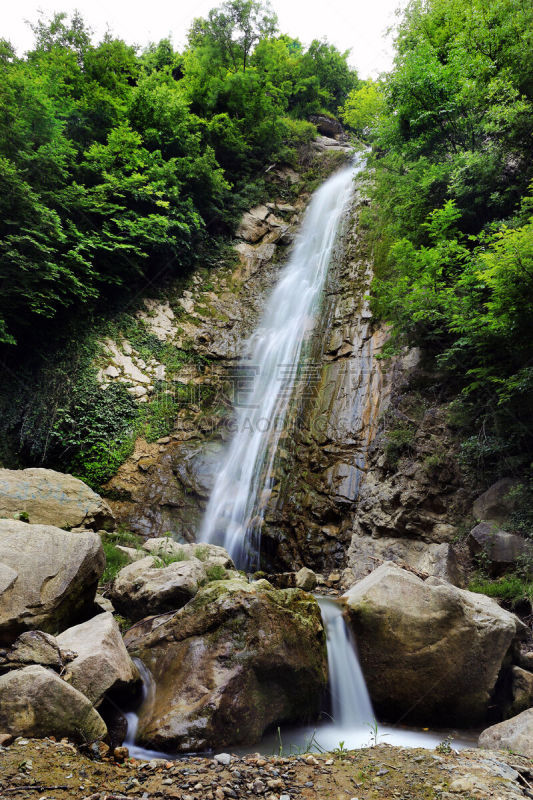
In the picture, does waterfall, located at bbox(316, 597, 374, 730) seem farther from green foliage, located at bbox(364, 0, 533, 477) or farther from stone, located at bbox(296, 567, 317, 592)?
green foliage, located at bbox(364, 0, 533, 477)

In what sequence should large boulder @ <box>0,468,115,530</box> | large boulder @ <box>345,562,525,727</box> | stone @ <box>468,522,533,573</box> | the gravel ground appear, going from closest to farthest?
the gravel ground
large boulder @ <box>345,562,525,727</box>
stone @ <box>468,522,533,573</box>
large boulder @ <box>0,468,115,530</box>

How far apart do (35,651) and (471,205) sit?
353 inches

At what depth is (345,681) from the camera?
408cm

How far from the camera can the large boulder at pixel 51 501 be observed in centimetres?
562

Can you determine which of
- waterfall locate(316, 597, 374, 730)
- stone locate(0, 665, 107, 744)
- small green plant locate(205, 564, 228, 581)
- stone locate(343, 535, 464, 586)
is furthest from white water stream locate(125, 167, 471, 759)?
stone locate(343, 535, 464, 586)

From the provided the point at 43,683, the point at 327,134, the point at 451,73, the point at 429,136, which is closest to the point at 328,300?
the point at 429,136

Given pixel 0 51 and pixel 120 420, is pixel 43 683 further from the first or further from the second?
pixel 0 51

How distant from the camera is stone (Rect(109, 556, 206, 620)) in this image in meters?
4.55

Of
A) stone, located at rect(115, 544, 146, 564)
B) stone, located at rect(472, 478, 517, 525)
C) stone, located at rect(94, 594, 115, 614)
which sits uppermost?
stone, located at rect(472, 478, 517, 525)

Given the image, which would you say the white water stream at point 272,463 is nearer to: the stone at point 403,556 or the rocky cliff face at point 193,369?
the rocky cliff face at point 193,369

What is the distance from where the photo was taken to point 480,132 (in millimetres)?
7828

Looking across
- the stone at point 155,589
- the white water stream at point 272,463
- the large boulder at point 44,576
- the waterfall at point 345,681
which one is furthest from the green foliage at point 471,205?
the large boulder at point 44,576

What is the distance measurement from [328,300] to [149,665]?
1101cm

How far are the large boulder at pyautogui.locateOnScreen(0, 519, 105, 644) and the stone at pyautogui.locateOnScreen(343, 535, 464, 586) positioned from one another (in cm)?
415
